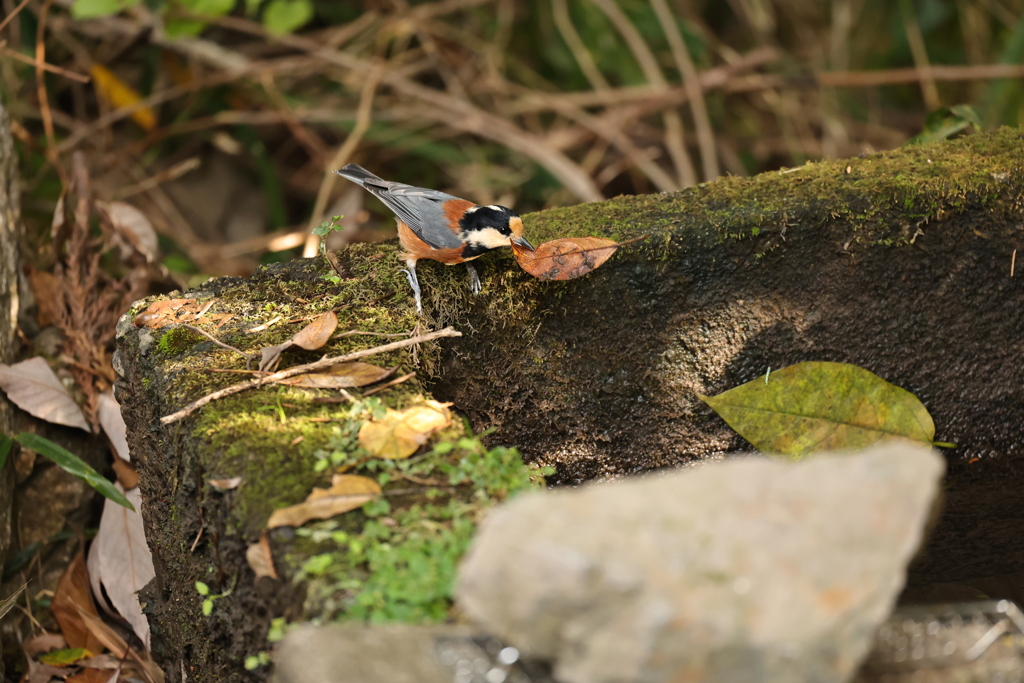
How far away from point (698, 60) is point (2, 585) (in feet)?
15.9

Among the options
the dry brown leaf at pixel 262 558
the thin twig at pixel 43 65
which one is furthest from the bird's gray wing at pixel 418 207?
the thin twig at pixel 43 65

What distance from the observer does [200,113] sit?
5.19m

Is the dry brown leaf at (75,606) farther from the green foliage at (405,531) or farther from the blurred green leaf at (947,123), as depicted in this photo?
the blurred green leaf at (947,123)

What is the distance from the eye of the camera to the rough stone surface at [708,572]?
105 cm

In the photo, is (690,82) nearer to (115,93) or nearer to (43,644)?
(115,93)

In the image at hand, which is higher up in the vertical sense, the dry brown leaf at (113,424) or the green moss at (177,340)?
the green moss at (177,340)

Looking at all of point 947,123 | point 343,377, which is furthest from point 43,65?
point 947,123

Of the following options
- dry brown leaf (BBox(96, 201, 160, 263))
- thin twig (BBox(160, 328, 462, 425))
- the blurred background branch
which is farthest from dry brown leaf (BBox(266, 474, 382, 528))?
the blurred background branch

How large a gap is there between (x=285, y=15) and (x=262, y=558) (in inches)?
138

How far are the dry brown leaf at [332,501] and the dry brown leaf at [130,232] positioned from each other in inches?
85.3

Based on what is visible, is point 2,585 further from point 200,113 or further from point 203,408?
point 200,113

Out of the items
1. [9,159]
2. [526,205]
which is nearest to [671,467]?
[9,159]

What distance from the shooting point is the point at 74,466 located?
2.37 metres

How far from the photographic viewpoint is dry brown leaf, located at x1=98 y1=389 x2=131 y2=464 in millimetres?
2805
